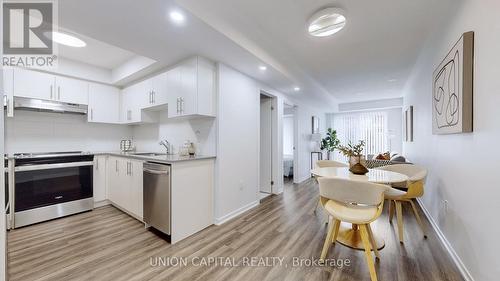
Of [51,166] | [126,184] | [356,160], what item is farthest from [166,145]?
[356,160]

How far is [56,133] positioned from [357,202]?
454 centimetres

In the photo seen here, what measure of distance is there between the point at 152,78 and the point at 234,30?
1771 mm

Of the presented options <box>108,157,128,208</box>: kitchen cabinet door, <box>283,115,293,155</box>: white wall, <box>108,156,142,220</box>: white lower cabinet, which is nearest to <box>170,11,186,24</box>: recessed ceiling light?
<box>108,156,142,220</box>: white lower cabinet

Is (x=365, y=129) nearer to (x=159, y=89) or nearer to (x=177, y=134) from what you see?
(x=177, y=134)

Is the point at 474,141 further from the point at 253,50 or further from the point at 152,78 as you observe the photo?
the point at 152,78

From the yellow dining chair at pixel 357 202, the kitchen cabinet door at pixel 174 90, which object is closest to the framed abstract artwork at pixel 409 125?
the yellow dining chair at pixel 357 202

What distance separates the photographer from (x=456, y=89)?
1.79 meters

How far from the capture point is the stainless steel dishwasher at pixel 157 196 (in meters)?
2.26

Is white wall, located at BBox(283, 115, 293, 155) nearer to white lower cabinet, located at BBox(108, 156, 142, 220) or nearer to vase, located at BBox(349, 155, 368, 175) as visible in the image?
vase, located at BBox(349, 155, 368, 175)

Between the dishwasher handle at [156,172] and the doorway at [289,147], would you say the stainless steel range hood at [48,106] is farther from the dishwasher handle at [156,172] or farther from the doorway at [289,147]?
the doorway at [289,147]

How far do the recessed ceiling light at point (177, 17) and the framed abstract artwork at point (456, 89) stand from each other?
2407 millimetres

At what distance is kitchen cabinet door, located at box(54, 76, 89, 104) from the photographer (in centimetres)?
315

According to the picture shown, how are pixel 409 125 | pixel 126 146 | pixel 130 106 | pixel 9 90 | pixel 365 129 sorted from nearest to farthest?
pixel 9 90 < pixel 130 106 < pixel 126 146 < pixel 409 125 < pixel 365 129

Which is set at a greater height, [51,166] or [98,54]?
[98,54]
